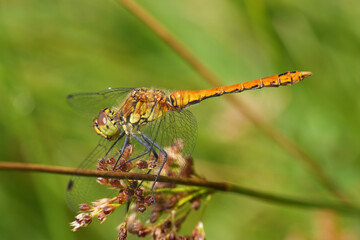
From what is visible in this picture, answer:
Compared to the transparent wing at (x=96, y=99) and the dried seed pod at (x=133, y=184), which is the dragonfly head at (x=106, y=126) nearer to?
the transparent wing at (x=96, y=99)

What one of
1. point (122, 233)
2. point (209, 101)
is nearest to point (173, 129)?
point (122, 233)

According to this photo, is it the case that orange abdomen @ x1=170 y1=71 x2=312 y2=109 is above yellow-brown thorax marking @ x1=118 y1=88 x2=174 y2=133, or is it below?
below

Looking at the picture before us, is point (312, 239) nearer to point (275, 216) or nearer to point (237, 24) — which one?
point (275, 216)

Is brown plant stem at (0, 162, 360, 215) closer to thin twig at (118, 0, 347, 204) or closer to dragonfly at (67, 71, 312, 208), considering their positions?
dragonfly at (67, 71, 312, 208)

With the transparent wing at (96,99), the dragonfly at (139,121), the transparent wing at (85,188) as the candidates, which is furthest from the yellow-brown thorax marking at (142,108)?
the transparent wing at (85,188)

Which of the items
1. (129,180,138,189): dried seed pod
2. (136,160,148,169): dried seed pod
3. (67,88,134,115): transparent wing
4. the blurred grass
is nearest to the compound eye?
(67,88,134,115): transparent wing
